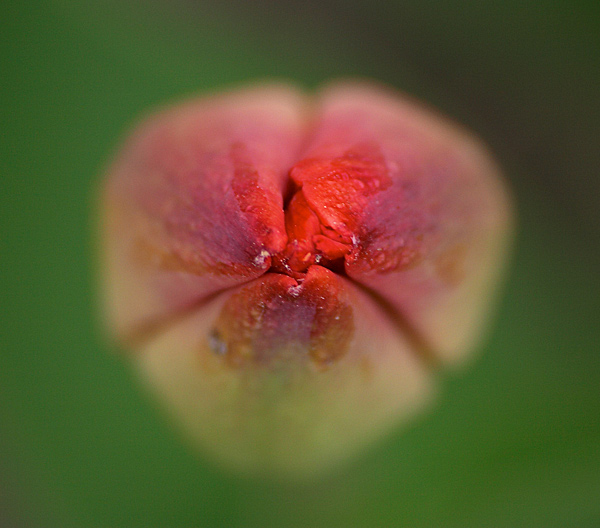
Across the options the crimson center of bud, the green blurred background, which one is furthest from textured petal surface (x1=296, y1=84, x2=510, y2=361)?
the green blurred background

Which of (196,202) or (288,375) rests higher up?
(196,202)

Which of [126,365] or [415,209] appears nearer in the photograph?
[415,209]

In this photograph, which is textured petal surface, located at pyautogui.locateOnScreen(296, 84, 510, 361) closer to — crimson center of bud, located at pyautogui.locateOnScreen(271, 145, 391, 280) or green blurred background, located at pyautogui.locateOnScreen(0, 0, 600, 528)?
crimson center of bud, located at pyautogui.locateOnScreen(271, 145, 391, 280)

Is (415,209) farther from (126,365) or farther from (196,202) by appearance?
(126,365)

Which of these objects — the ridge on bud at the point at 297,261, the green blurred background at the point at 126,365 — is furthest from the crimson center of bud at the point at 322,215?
the green blurred background at the point at 126,365

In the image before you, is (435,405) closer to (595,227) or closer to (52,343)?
(595,227)

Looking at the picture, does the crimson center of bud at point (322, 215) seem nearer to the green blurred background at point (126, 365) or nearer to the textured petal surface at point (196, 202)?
the textured petal surface at point (196, 202)

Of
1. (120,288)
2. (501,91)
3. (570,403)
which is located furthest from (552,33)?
(120,288)

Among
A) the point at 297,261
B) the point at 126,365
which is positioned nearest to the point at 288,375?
the point at 297,261

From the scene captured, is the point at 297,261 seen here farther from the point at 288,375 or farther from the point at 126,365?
the point at 126,365
